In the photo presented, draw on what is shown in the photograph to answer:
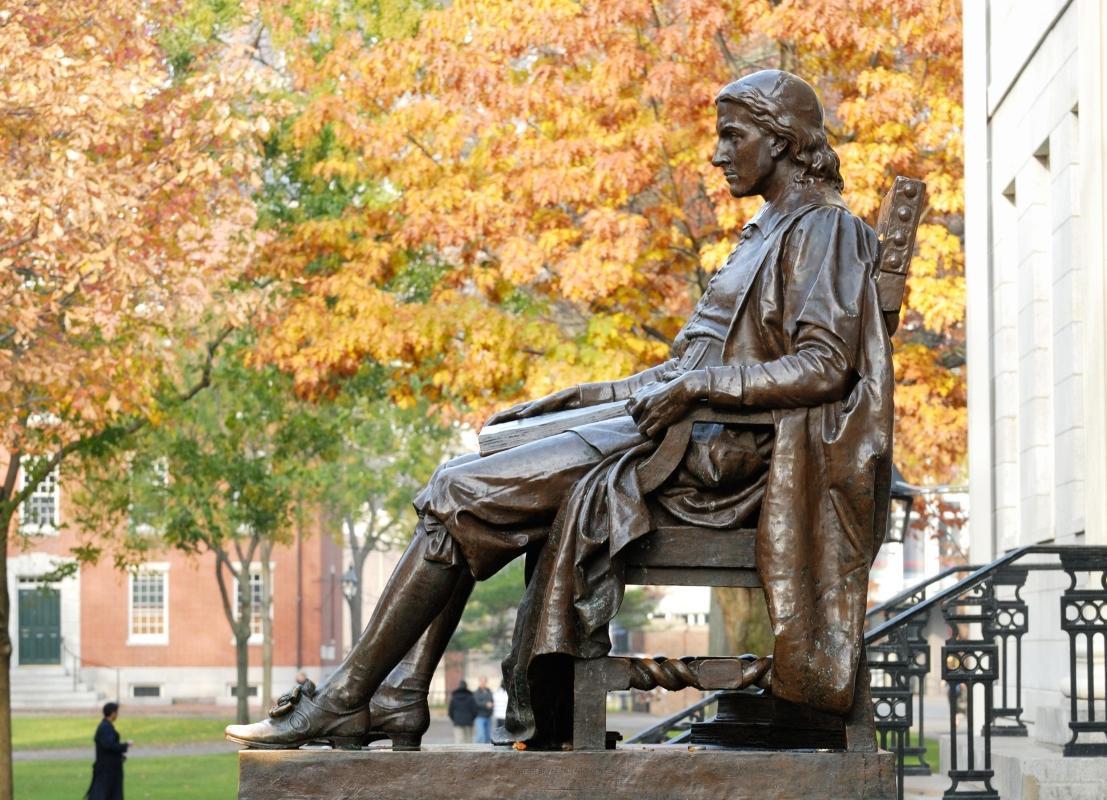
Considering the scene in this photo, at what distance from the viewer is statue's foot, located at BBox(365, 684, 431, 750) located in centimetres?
523

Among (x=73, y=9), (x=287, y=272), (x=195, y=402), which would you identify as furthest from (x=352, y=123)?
(x=195, y=402)

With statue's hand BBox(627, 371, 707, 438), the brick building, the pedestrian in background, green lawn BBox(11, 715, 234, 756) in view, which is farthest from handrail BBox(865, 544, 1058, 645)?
the brick building

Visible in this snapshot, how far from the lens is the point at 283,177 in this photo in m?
24.6

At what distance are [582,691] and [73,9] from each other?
45.8 feet

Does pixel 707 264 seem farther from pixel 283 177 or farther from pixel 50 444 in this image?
pixel 283 177

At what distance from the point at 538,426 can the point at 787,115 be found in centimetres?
122

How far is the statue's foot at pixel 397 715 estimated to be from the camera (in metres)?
5.23

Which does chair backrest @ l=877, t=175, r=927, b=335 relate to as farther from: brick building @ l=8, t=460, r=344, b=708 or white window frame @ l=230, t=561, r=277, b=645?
white window frame @ l=230, t=561, r=277, b=645

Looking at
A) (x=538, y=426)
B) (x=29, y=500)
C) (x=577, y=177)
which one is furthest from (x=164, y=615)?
(x=538, y=426)

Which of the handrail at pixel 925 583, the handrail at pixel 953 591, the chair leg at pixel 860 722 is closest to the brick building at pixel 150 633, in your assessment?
the handrail at pixel 925 583

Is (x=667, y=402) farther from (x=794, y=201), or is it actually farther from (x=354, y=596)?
(x=354, y=596)

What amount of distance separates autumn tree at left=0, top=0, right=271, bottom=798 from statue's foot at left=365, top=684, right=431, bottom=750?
10994 millimetres

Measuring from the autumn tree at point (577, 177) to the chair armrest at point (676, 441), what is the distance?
1185 cm

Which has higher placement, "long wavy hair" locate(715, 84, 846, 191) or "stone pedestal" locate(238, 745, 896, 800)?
"long wavy hair" locate(715, 84, 846, 191)
